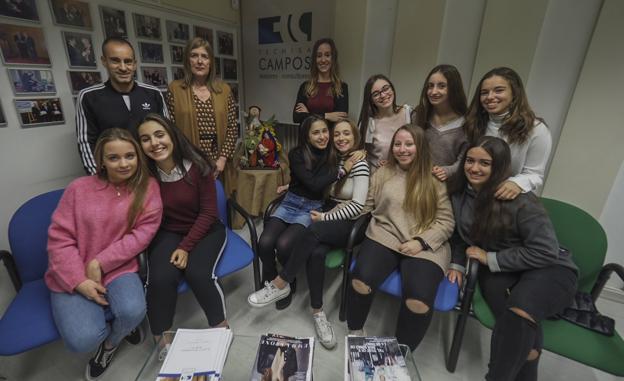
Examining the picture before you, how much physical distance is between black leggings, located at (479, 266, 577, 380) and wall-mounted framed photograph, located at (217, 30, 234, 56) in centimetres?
331

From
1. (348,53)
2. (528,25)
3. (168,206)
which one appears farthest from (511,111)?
(168,206)

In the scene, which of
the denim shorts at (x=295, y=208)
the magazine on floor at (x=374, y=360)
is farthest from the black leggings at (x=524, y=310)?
the denim shorts at (x=295, y=208)

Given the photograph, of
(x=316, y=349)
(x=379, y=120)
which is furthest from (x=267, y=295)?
(x=379, y=120)

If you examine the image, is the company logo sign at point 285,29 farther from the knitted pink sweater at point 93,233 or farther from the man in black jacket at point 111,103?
the knitted pink sweater at point 93,233

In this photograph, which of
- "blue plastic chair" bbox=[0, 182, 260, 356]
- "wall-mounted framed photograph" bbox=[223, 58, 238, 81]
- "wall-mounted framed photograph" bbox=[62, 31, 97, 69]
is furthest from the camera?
"wall-mounted framed photograph" bbox=[223, 58, 238, 81]

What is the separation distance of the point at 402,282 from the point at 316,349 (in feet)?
→ 1.93

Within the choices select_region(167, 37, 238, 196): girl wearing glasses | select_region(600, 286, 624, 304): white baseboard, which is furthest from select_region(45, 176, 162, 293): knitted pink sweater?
select_region(600, 286, 624, 304): white baseboard

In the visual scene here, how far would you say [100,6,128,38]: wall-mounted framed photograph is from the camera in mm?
2206

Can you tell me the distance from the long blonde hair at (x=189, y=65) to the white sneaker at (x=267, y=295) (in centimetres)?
141

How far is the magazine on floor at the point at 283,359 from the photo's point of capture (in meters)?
1.02

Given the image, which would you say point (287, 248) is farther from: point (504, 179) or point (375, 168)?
point (504, 179)

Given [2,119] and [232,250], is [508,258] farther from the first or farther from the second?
[2,119]

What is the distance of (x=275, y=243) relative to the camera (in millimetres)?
1805

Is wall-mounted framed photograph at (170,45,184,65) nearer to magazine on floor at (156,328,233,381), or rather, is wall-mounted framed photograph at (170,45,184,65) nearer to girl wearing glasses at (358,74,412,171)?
girl wearing glasses at (358,74,412,171)
